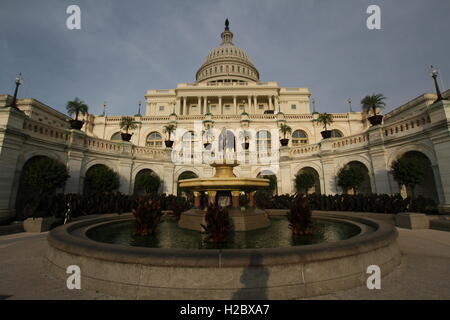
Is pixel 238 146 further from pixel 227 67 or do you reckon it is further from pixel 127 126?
pixel 227 67

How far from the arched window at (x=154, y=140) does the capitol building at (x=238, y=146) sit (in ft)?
0.66

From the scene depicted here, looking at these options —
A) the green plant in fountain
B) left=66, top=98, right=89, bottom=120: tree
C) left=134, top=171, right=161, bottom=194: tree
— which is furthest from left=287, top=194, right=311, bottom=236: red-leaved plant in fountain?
left=66, top=98, right=89, bottom=120: tree

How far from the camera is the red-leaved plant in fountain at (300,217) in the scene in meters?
7.62

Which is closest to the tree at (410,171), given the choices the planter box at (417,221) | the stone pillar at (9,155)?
the planter box at (417,221)

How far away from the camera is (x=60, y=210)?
12211 mm

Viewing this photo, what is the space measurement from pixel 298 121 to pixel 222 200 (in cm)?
3333

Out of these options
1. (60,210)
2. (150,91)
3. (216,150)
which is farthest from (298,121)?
(150,91)

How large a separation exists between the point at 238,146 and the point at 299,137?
532 inches

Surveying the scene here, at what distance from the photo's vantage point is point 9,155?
13.2 metres

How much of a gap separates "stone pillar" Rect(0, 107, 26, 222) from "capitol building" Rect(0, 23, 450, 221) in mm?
51

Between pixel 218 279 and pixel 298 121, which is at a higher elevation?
pixel 298 121

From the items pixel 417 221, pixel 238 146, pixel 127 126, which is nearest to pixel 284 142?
pixel 238 146
